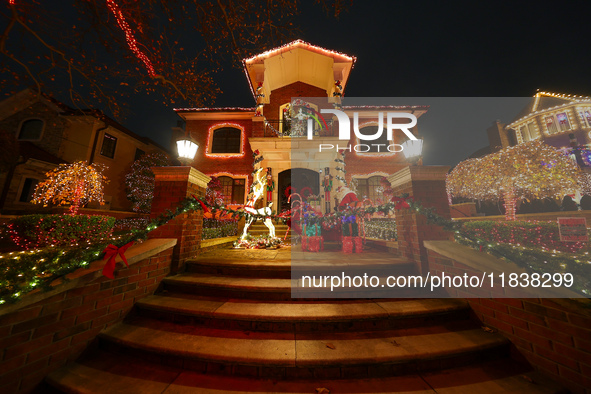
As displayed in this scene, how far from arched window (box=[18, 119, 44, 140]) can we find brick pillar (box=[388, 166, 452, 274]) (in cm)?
2199

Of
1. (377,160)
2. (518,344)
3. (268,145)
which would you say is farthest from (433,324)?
(377,160)

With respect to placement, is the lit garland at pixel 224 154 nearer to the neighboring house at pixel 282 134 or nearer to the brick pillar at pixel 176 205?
the neighboring house at pixel 282 134

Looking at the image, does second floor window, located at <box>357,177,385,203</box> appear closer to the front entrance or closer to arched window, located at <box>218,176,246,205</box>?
the front entrance

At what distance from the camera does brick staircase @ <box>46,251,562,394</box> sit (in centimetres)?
175

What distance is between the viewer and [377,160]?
504 inches

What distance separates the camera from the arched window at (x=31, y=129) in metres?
13.2

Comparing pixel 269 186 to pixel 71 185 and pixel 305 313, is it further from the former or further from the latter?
pixel 71 185

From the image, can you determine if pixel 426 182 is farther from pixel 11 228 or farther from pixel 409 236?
pixel 11 228

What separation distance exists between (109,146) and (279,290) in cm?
1920

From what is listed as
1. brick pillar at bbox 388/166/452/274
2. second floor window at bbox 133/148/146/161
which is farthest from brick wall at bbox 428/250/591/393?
second floor window at bbox 133/148/146/161

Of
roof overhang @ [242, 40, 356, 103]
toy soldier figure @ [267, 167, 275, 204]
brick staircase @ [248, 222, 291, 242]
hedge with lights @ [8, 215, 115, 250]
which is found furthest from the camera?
roof overhang @ [242, 40, 356, 103]

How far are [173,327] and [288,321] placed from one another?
1.41 metres

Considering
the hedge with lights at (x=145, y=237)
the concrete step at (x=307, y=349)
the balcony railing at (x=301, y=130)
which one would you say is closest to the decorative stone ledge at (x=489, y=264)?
the hedge with lights at (x=145, y=237)

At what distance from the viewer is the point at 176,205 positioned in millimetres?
3500
